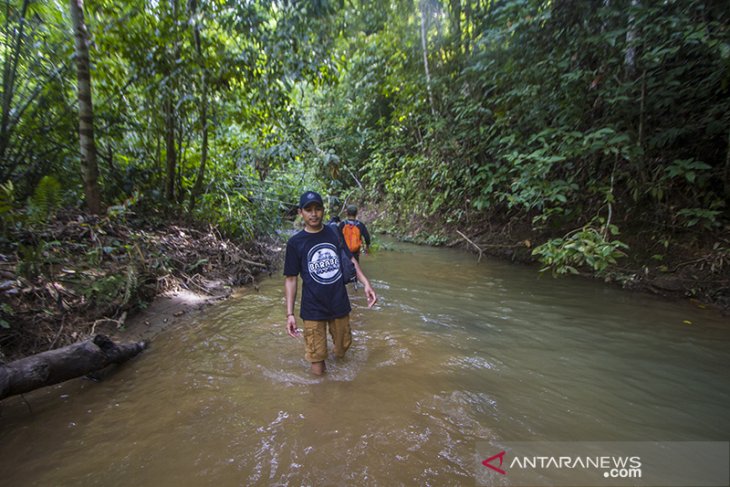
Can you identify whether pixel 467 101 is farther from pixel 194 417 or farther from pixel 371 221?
pixel 194 417

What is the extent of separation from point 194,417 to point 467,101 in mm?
10094

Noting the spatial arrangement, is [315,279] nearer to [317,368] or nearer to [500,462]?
[317,368]

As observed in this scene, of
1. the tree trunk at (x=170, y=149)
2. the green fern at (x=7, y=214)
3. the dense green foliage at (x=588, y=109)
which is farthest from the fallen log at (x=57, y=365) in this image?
the dense green foliage at (x=588, y=109)

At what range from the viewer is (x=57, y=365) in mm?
2939

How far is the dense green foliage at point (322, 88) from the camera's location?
520 cm

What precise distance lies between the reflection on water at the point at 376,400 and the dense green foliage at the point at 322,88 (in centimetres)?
148

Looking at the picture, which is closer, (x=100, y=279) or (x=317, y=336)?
(x=317, y=336)

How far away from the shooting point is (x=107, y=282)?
441 cm

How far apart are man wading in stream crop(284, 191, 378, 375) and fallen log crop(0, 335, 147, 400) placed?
1839mm

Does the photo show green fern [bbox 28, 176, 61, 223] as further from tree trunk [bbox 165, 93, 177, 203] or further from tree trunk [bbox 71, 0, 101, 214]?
tree trunk [bbox 165, 93, 177, 203]

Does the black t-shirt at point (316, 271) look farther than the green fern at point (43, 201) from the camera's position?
No

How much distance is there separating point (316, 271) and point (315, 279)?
79 millimetres

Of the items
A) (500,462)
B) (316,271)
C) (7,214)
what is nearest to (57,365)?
(316,271)

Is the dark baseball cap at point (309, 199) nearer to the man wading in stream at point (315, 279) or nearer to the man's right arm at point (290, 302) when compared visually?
the man wading in stream at point (315, 279)
